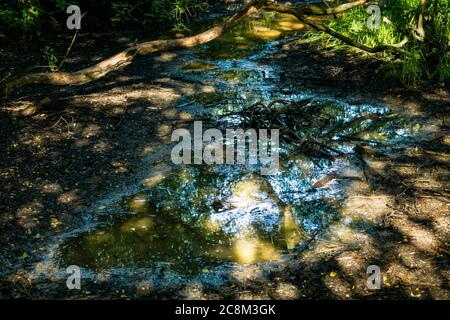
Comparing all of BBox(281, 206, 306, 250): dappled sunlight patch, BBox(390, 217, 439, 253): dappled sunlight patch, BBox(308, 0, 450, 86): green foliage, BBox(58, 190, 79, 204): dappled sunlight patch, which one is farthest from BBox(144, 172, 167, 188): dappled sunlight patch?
BBox(308, 0, 450, 86): green foliage

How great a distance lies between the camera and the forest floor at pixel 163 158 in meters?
3.32

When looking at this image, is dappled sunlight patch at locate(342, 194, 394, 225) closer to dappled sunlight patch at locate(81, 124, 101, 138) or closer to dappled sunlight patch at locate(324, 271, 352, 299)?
dappled sunlight patch at locate(324, 271, 352, 299)

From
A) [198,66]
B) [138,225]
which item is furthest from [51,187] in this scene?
[198,66]

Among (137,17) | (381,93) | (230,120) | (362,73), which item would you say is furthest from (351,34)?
(137,17)

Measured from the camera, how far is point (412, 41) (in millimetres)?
6465

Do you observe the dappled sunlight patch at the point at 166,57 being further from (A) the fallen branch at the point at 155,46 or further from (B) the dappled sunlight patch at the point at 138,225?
(B) the dappled sunlight patch at the point at 138,225

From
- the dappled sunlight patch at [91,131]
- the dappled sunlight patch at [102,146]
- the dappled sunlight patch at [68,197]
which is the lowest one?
the dappled sunlight patch at [68,197]

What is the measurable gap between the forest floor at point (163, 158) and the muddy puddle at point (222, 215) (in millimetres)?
188

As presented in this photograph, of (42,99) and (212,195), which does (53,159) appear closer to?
(42,99)

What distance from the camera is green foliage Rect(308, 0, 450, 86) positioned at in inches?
242

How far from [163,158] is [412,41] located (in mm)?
3753

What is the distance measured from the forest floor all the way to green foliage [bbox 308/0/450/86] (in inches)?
9.2

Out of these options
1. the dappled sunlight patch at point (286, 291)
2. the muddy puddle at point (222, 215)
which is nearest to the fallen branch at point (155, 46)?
the muddy puddle at point (222, 215)

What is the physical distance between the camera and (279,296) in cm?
319
